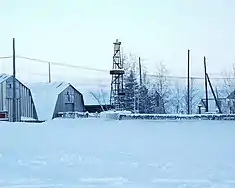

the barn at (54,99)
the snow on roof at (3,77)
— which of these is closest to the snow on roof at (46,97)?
the barn at (54,99)

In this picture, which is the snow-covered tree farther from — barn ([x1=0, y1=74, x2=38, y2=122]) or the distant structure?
barn ([x1=0, y1=74, x2=38, y2=122])

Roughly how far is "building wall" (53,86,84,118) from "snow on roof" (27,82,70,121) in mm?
551

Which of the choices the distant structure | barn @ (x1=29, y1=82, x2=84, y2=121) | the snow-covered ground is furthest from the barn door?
the snow-covered ground

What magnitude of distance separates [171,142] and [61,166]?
5449mm

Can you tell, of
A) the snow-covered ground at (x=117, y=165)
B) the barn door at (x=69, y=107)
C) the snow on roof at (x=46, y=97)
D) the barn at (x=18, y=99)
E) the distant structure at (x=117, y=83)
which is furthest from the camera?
the barn door at (x=69, y=107)

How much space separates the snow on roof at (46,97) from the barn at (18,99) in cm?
97

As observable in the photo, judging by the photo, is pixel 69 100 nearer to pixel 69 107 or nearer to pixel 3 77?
pixel 69 107

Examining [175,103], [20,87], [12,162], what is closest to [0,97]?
[20,87]

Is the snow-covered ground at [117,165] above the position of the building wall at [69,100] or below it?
below

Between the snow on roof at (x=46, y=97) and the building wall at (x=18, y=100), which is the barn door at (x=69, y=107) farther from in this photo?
the building wall at (x=18, y=100)

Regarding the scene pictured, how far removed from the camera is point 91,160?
963 centimetres

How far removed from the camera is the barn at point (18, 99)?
41.4 meters

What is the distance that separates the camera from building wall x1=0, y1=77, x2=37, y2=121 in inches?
1633

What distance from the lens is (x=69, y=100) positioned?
4881cm
